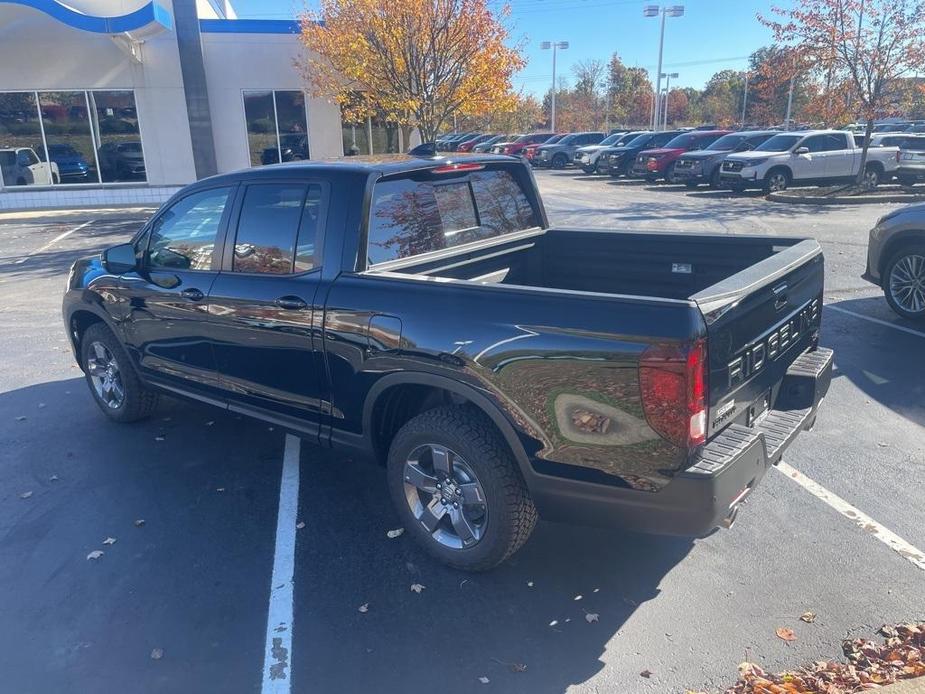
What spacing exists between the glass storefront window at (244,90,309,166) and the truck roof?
675 inches

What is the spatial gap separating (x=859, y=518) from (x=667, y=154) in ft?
73.1

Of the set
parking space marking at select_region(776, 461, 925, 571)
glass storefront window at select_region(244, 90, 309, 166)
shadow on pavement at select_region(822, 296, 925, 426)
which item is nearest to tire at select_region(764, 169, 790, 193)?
shadow on pavement at select_region(822, 296, 925, 426)

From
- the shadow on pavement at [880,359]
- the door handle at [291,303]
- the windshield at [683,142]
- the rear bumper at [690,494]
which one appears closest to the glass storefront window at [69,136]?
the windshield at [683,142]

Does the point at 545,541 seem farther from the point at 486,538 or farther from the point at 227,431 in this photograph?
the point at 227,431

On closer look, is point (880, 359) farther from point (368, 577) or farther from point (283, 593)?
point (283, 593)

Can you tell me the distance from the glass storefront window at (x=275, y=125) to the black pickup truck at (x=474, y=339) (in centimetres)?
1643

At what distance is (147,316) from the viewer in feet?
15.7

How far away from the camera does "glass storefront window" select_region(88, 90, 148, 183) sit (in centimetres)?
1972

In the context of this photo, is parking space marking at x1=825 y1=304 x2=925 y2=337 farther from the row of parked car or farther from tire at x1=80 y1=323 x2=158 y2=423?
the row of parked car

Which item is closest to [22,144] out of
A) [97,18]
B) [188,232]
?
[97,18]

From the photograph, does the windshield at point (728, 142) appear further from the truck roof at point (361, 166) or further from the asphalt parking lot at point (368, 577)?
the truck roof at point (361, 166)

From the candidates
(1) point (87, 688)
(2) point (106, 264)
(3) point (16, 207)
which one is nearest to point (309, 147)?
(3) point (16, 207)

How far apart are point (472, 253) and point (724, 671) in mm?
2558

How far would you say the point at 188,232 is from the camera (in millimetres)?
4582
